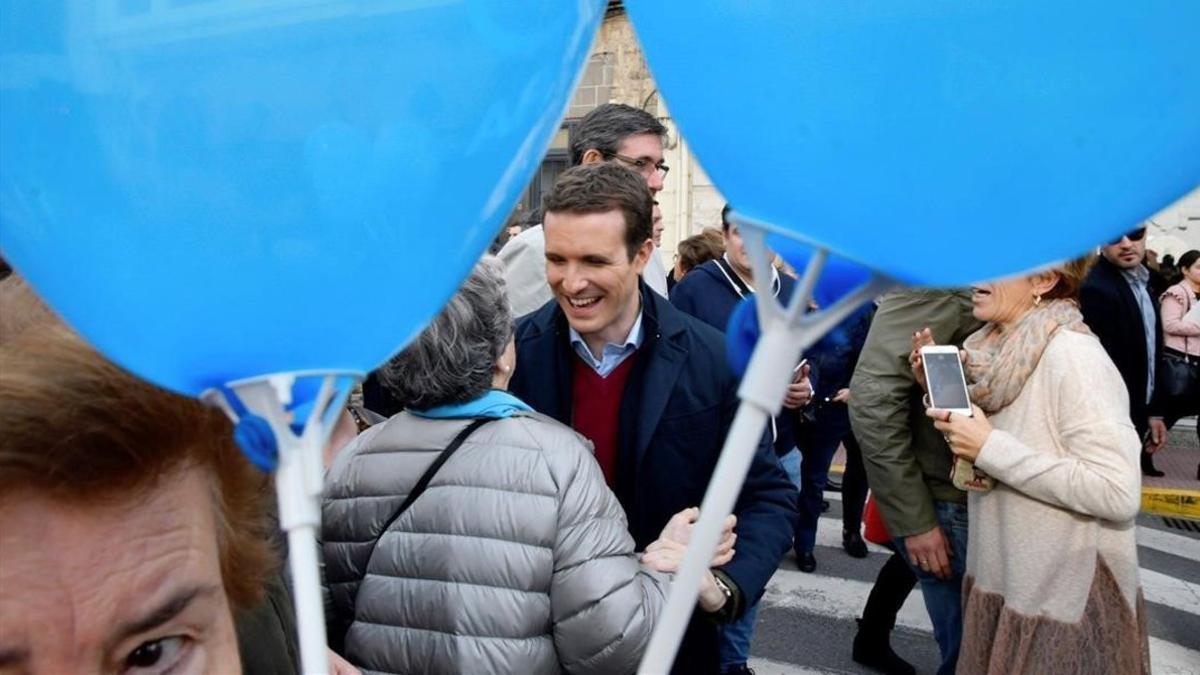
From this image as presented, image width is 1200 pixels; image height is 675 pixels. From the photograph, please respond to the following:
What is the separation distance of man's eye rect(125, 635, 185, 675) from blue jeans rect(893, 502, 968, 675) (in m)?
2.50

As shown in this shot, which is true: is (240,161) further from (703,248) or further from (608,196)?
(703,248)

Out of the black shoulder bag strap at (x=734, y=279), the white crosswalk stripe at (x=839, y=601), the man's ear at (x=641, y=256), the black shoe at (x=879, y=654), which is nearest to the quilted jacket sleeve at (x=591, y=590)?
the man's ear at (x=641, y=256)

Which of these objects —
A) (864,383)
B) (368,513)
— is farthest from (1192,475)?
(368,513)

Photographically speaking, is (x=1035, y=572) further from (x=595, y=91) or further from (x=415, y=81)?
(x=595, y=91)

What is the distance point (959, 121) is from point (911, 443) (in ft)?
Result: 8.36

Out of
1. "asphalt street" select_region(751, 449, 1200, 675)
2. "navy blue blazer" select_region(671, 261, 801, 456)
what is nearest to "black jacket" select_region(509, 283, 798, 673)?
"navy blue blazer" select_region(671, 261, 801, 456)

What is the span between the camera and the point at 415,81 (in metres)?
0.70

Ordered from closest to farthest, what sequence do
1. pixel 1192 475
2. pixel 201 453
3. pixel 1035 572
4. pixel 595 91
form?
pixel 201 453 → pixel 1035 572 → pixel 1192 475 → pixel 595 91

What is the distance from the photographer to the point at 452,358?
74.4 inches

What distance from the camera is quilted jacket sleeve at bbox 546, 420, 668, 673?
176 centimetres

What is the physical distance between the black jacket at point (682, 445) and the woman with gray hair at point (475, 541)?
40 centimetres

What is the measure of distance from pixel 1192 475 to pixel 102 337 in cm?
905

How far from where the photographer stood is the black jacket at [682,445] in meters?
2.33

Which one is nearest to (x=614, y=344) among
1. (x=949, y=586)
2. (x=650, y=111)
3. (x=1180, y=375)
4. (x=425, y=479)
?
(x=425, y=479)
